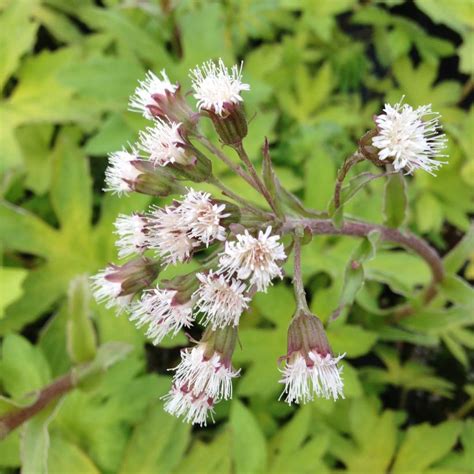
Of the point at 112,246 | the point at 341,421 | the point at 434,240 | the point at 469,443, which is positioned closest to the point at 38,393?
the point at 112,246

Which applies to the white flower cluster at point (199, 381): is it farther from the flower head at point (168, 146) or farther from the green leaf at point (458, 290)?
the green leaf at point (458, 290)

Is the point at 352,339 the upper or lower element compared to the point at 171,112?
lower

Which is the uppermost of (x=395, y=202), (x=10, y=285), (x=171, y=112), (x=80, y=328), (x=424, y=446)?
(x=171, y=112)

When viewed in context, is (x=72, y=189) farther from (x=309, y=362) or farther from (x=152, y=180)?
(x=309, y=362)

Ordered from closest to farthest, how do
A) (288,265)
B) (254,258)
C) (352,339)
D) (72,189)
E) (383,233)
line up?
(254,258)
(383,233)
(288,265)
(352,339)
(72,189)

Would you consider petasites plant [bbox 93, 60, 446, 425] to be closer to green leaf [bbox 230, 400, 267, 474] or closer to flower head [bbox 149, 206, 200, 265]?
flower head [bbox 149, 206, 200, 265]

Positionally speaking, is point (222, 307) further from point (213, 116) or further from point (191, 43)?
point (191, 43)

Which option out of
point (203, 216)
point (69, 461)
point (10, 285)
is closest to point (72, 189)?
point (10, 285)
